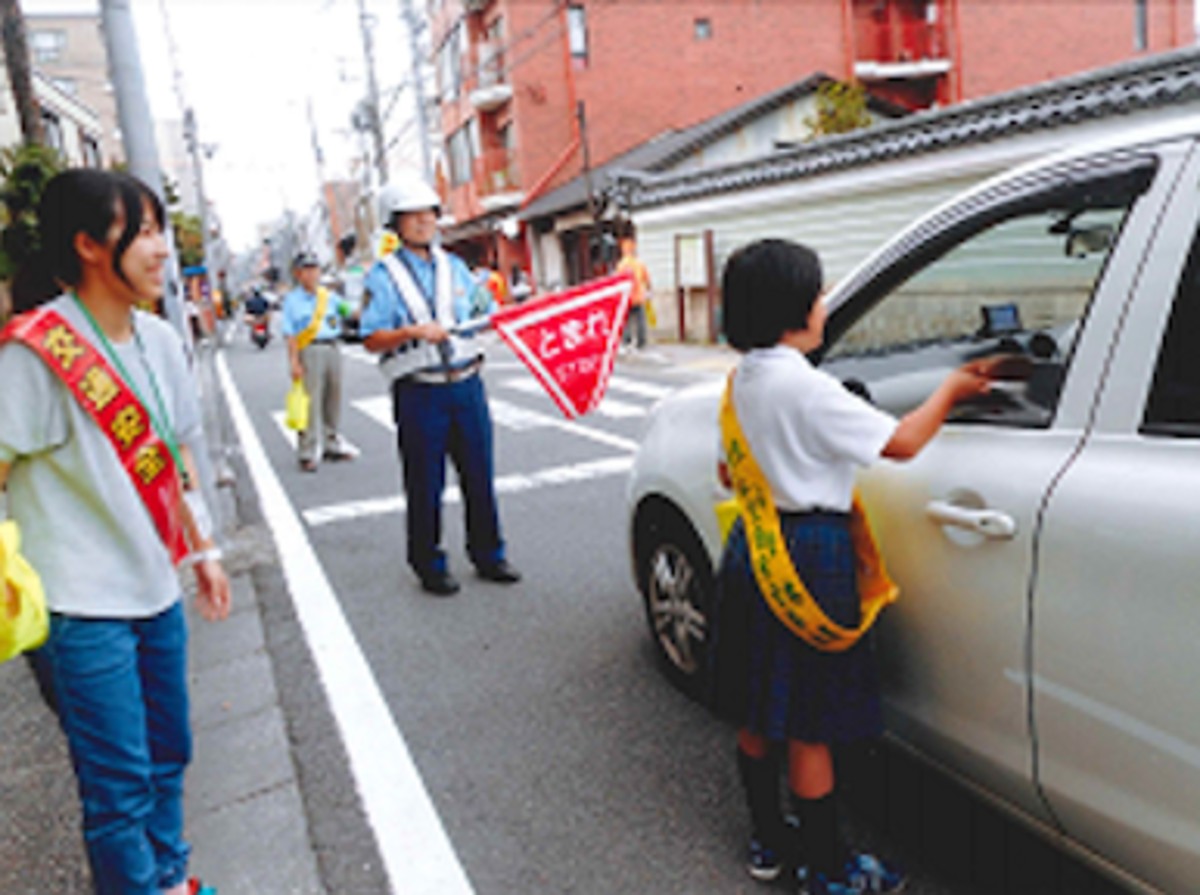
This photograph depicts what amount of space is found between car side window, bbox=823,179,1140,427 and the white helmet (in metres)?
2.09

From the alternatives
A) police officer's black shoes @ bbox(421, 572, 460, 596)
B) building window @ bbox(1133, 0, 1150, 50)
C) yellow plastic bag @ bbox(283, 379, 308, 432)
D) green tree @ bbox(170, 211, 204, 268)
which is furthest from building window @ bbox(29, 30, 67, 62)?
police officer's black shoes @ bbox(421, 572, 460, 596)

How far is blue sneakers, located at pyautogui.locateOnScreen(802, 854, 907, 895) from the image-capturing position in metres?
2.28

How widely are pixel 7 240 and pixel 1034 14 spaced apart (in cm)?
3509

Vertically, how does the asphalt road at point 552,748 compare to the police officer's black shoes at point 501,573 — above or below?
below

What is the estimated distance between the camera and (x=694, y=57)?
30016 mm

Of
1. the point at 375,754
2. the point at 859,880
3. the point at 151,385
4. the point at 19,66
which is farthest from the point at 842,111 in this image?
the point at 151,385

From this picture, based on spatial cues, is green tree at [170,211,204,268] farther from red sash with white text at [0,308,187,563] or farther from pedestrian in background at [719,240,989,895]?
pedestrian in background at [719,240,989,895]

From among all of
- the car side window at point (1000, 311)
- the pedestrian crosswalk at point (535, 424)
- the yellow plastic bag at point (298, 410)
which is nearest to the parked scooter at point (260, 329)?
the pedestrian crosswalk at point (535, 424)

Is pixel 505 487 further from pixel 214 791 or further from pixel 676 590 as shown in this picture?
pixel 214 791

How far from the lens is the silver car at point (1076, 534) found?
5.44 feet

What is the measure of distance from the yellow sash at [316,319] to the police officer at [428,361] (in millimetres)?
3861

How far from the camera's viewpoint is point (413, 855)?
266 centimetres

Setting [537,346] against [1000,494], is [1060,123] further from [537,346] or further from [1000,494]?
[1000,494]

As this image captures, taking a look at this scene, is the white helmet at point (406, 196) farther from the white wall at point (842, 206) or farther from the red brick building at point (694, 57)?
the red brick building at point (694, 57)
